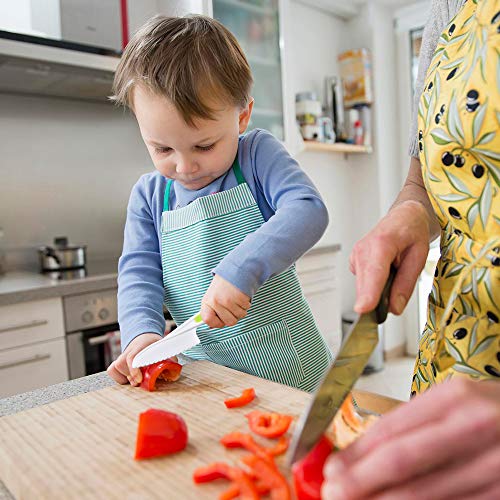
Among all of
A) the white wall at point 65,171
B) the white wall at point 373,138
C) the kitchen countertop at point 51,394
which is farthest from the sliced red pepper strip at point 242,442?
the white wall at point 373,138

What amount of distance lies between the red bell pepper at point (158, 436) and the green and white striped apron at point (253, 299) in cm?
28

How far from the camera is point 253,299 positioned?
89cm

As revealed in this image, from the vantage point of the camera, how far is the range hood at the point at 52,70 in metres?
1.73

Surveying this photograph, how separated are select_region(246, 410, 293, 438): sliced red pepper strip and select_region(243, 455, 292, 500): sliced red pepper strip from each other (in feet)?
0.20

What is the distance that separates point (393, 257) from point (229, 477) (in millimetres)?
288

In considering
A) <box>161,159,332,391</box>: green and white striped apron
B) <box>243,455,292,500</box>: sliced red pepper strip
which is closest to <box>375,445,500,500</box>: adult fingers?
<box>243,455,292,500</box>: sliced red pepper strip

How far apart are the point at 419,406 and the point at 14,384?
161cm

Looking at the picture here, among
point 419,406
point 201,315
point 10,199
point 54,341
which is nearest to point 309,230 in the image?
point 201,315

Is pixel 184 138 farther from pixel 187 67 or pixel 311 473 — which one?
pixel 311 473

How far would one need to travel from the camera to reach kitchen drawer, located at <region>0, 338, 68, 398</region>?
167 centimetres

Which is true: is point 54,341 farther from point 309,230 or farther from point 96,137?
point 309,230

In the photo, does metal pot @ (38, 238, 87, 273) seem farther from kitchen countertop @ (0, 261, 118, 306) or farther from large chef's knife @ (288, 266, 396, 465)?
large chef's knife @ (288, 266, 396, 465)

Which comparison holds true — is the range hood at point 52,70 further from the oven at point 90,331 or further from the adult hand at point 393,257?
the adult hand at point 393,257

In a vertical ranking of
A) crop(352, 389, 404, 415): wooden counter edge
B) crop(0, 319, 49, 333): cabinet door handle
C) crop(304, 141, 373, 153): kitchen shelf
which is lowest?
crop(0, 319, 49, 333): cabinet door handle
